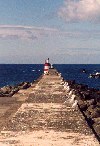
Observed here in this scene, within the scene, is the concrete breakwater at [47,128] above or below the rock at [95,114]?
above

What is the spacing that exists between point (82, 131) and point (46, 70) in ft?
76.9

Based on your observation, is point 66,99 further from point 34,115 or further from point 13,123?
point 13,123

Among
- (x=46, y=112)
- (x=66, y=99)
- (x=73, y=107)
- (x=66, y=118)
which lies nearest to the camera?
(x=66, y=118)

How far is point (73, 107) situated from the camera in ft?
36.3

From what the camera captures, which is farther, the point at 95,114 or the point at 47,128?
the point at 95,114

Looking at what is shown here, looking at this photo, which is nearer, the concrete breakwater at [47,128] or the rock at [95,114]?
the concrete breakwater at [47,128]

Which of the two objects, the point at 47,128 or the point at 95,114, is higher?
the point at 47,128

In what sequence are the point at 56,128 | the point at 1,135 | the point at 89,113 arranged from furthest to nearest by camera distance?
the point at 89,113 → the point at 56,128 → the point at 1,135

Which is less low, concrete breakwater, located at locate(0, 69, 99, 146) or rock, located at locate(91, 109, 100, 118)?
concrete breakwater, located at locate(0, 69, 99, 146)

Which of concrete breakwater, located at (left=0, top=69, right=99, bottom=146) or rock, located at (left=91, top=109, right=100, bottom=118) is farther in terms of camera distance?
rock, located at (left=91, top=109, right=100, bottom=118)

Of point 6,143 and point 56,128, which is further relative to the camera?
point 56,128

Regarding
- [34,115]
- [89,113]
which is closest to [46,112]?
[34,115]

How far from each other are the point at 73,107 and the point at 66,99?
6.83 feet

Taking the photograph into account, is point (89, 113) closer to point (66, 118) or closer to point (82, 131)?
point (66, 118)
